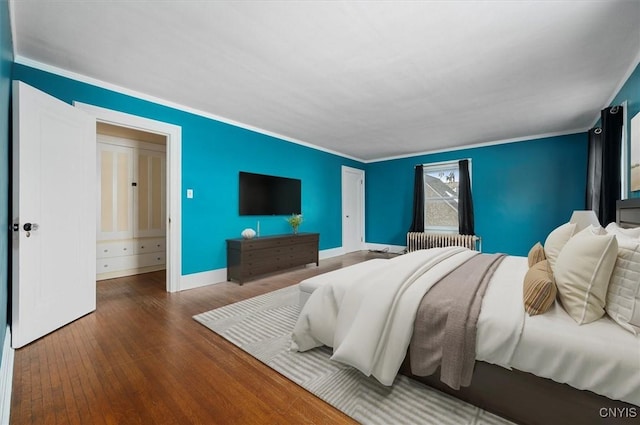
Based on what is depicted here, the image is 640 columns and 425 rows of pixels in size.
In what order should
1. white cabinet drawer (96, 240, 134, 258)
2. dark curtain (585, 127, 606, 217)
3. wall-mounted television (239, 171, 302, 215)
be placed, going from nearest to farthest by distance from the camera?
dark curtain (585, 127, 606, 217), white cabinet drawer (96, 240, 134, 258), wall-mounted television (239, 171, 302, 215)

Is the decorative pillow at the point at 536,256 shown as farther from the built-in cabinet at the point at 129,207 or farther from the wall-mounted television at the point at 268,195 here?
the built-in cabinet at the point at 129,207

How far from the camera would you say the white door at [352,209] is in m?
6.54

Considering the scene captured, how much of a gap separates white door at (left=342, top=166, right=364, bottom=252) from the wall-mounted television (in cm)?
163

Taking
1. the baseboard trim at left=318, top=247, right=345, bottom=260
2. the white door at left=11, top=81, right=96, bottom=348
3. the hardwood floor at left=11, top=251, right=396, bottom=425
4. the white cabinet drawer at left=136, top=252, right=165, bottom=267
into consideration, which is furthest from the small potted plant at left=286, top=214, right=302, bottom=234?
the white door at left=11, top=81, right=96, bottom=348

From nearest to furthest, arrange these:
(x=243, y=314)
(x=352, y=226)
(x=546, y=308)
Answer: (x=546, y=308) → (x=243, y=314) → (x=352, y=226)

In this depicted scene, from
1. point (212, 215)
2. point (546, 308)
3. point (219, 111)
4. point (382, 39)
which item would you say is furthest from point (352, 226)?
point (546, 308)

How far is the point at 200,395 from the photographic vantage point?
1.53 meters

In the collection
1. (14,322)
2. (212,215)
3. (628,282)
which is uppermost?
(212,215)

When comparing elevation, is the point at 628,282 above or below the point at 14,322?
above

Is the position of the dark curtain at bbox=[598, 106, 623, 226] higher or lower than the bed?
higher

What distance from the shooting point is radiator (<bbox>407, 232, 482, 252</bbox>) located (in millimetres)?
5363

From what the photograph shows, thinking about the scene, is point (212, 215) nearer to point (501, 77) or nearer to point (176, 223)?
point (176, 223)

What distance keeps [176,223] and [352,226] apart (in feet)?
14.1

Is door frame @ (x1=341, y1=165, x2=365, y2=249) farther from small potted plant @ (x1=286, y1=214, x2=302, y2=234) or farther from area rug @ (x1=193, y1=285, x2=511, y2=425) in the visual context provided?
area rug @ (x1=193, y1=285, x2=511, y2=425)
